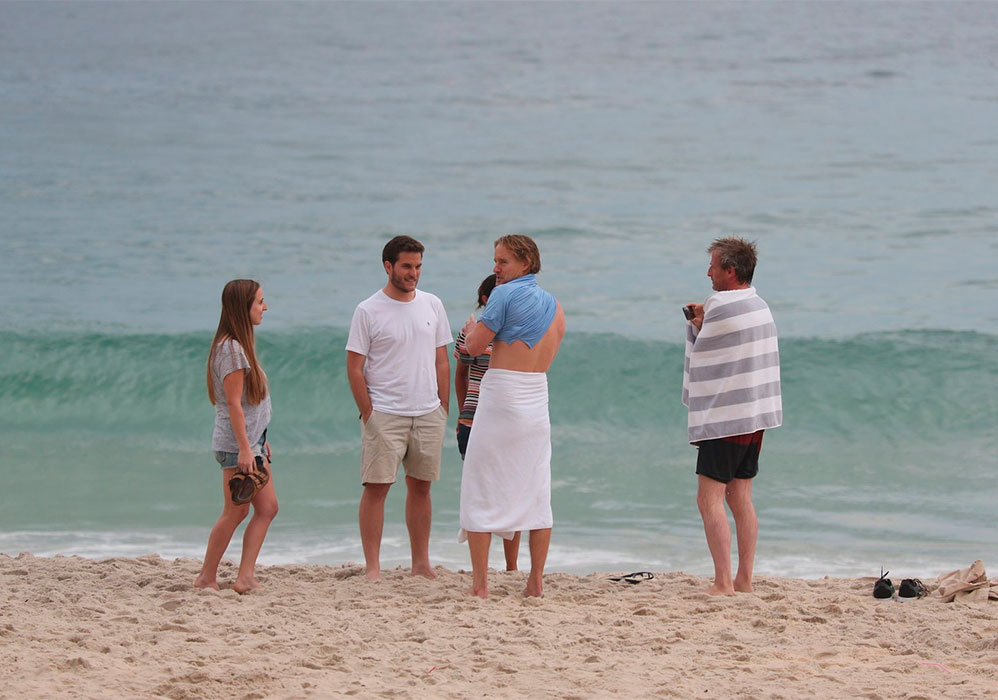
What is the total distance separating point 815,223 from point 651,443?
14.4m

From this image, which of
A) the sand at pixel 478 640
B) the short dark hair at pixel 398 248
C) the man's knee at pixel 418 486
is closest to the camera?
the sand at pixel 478 640

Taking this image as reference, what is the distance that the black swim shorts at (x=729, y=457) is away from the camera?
16.8 ft

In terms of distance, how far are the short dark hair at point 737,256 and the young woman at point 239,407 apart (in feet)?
6.84

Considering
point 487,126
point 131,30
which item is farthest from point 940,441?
point 131,30

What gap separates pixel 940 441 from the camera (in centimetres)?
1162

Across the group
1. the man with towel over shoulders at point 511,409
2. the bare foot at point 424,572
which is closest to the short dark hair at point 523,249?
the man with towel over shoulders at point 511,409

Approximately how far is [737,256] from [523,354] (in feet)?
3.51

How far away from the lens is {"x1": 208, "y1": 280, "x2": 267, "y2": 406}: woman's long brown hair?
5.03 m

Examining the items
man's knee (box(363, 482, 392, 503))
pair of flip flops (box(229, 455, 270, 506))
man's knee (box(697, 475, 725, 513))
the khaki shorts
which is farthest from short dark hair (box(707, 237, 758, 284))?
pair of flip flops (box(229, 455, 270, 506))

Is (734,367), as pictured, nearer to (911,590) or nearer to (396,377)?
(911,590)

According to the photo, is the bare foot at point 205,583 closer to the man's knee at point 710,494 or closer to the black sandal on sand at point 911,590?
the man's knee at point 710,494

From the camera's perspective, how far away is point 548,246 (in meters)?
22.8

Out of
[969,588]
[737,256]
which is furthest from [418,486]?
[969,588]

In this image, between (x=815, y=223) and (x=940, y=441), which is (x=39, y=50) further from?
(x=940, y=441)
